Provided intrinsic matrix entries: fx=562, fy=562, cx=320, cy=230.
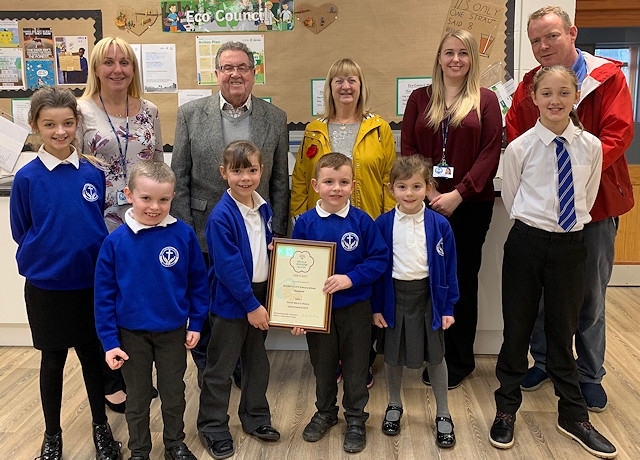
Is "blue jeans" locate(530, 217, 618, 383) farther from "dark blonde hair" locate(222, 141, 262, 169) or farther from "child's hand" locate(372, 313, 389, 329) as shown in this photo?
"dark blonde hair" locate(222, 141, 262, 169)

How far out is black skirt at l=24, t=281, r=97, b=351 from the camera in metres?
1.99

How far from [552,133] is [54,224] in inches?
70.5

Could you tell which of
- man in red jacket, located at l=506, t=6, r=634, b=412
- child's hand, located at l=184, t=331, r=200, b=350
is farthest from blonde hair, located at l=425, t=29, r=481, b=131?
child's hand, located at l=184, t=331, r=200, b=350

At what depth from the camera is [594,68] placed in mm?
2252

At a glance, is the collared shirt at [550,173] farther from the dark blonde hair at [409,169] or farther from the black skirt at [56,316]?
the black skirt at [56,316]

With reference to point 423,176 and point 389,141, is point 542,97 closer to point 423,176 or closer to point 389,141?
point 423,176

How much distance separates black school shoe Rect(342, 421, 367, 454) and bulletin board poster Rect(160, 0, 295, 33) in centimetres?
227

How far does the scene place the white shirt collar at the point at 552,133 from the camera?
2.04 m

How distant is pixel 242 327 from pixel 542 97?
1.40 m

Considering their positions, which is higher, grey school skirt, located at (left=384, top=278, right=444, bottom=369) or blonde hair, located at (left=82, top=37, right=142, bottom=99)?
blonde hair, located at (left=82, top=37, right=142, bottom=99)

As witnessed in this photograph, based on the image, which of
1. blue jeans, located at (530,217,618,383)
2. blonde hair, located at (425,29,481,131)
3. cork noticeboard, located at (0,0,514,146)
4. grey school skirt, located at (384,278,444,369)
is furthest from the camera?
cork noticeboard, located at (0,0,514,146)

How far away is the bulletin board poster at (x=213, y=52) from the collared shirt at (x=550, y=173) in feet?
5.90

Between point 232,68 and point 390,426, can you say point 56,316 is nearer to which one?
point 232,68

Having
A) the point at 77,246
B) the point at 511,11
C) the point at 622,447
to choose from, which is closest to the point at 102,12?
the point at 77,246
